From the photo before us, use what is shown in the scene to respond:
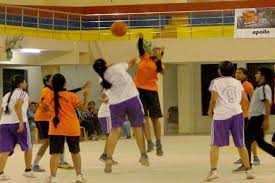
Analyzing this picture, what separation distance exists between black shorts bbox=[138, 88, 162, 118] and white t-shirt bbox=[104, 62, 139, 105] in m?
1.47

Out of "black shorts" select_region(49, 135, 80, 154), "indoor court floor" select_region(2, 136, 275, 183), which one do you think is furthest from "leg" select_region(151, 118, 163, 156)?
"black shorts" select_region(49, 135, 80, 154)

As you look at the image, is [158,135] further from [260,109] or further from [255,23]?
[255,23]

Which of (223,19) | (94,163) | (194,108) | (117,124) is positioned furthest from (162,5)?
(117,124)

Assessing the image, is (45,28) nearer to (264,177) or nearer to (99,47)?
(99,47)

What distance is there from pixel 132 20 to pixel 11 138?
15.3 m

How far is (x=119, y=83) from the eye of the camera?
31.9 feet

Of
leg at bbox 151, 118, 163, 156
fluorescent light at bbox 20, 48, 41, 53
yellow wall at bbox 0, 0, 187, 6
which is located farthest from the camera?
yellow wall at bbox 0, 0, 187, 6

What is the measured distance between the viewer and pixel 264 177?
30.1ft

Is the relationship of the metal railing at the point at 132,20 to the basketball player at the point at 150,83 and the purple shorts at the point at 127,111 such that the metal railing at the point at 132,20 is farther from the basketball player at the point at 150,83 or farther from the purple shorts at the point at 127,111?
the purple shorts at the point at 127,111

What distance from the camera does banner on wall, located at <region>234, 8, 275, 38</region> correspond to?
22.4 meters

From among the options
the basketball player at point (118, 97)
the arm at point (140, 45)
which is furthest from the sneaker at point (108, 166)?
the arm at point (140, 45)

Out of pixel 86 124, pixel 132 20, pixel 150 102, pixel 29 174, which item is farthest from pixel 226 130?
pixel 132 20

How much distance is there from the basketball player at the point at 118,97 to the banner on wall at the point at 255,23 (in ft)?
43.6

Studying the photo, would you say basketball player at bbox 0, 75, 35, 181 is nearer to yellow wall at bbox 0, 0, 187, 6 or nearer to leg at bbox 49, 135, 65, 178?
leg at bbox 49, 135, 65, 178
